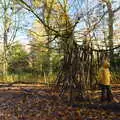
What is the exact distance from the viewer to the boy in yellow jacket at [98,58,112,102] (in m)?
14.3

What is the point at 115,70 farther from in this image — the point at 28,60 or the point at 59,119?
the point at 28,60

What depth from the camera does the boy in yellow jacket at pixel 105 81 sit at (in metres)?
14.3

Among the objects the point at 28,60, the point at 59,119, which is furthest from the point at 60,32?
the point at 28,60

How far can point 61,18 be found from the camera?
1677cm

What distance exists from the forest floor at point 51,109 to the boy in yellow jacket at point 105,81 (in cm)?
41

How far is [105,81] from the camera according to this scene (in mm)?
14453

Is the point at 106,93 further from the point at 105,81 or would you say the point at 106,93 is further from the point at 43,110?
the point at 43,110

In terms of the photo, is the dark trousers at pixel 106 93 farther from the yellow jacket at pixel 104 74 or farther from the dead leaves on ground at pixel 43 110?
the dead leaves on ground at pixel 43 110

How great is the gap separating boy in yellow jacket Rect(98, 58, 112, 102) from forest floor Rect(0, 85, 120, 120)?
1.35ft

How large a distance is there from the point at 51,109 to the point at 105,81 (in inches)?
99.9

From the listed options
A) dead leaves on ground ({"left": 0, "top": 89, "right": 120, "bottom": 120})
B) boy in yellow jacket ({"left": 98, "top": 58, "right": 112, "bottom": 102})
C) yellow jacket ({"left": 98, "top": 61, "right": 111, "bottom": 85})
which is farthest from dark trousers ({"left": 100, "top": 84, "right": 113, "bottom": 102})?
dead leaves on ground ({"left": 0, "top": 89, "right": 120, "bottom": 120})

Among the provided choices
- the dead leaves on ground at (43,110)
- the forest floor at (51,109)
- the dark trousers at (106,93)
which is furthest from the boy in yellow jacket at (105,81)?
the dead leaves on ground at (43,110)

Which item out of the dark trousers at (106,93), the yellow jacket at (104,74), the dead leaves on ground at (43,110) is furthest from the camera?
the dark trousers at (106,93)

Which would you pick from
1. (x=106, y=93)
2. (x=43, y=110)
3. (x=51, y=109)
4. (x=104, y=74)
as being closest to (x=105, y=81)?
(x=104, y=74)
